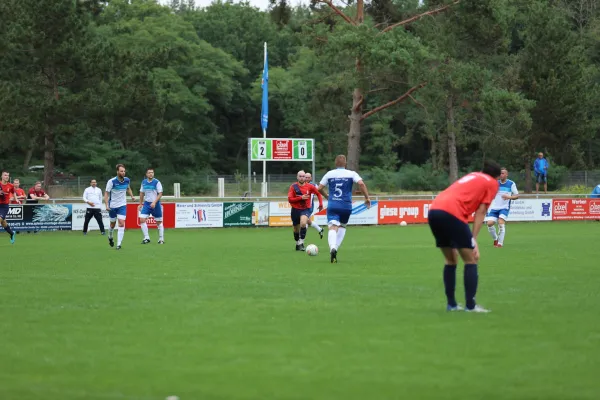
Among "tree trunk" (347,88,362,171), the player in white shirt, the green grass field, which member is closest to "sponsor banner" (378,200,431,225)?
"tree trunk" (347,88,362,171)

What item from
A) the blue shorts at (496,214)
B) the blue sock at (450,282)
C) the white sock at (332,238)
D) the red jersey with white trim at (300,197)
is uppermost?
the red jersey with white trim at (300,197)

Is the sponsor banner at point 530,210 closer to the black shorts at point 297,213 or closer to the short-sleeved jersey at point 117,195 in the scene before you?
the black shorts at point 297,213

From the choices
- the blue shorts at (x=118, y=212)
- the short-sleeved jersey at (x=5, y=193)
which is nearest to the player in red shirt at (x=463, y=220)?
the blue shorts at (x=118, y=212)

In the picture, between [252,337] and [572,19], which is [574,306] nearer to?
[252,337]

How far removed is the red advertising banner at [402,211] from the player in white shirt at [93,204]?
1235 cm

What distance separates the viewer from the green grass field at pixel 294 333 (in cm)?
656

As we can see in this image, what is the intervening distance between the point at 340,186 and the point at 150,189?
813cm

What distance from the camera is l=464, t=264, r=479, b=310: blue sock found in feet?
33.0

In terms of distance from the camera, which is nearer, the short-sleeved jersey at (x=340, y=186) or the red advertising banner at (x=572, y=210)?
the short-sleeved jersey at (x=340, y=186)

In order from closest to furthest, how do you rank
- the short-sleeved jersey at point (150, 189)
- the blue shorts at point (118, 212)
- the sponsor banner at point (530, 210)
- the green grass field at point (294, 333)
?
the green grass field at point (294, 333)
the blue shorts at point (118, 212)
the short-sleeved jersey at point (150, 189)
the sponsor banner at point (530, 210)

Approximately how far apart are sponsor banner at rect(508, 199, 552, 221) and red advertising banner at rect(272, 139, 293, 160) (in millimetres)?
10747

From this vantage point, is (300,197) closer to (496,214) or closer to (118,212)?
(118,212)

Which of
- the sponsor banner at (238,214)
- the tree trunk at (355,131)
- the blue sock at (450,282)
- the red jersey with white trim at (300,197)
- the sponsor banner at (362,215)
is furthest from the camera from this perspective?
the tree trunk at (355,131)

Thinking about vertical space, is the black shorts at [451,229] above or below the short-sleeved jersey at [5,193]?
below
